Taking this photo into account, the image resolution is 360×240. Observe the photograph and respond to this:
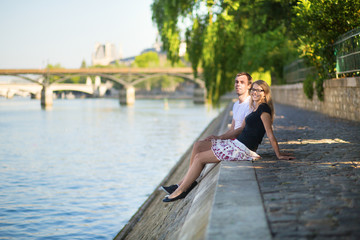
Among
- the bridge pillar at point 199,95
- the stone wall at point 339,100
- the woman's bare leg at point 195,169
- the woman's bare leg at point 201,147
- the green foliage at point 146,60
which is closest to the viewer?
the woman's bare leg at point 195,169

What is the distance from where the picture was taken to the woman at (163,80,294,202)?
615cm

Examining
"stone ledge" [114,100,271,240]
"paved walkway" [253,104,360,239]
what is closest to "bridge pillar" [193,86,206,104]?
"paved walkway" [253,104,360,239]

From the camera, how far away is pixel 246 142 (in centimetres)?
630

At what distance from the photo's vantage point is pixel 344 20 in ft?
46.4

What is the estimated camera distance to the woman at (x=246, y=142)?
20.2 feet

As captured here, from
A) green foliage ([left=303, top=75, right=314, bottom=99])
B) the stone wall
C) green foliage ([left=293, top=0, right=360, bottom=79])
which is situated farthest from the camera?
green foliage ([left=303, top=75, right=314, bottom=99])

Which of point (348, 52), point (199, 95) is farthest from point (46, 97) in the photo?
point (348, 52)

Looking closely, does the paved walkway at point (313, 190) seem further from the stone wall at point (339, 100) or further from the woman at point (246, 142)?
the stone wall at point (339, 100)

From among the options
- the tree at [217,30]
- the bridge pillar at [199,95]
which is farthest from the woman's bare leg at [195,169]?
the bridge pillar at [199,95]

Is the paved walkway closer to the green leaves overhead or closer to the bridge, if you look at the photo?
the green leaves overhead

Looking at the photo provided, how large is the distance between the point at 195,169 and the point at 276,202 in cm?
195

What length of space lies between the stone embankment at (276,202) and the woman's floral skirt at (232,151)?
0.46 ft

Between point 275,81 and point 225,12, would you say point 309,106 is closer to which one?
point 225,12

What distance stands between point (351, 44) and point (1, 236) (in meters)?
8.74
